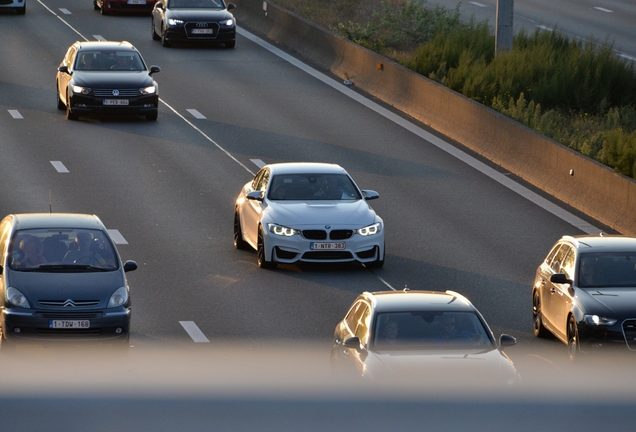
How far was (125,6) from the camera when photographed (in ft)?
154

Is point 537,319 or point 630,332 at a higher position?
point 630,332

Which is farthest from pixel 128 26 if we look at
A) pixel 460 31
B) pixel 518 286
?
pixel 518 286

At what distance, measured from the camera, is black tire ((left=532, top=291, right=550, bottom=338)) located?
48.1 feet

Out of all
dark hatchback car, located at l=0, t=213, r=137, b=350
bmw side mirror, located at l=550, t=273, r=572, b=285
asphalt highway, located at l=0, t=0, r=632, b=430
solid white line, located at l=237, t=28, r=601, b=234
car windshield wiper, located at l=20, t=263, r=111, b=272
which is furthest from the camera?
solid white line, located at l=237, t=28, r=601, b=234

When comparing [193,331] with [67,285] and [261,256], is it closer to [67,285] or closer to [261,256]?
[67,285]

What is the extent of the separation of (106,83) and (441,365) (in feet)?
65.7

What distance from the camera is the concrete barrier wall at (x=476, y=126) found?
70.3 feet

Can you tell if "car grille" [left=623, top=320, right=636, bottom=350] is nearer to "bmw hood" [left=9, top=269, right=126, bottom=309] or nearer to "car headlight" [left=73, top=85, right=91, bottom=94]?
"bmw hood" [left=9, top=269, right=126, bottom=309]

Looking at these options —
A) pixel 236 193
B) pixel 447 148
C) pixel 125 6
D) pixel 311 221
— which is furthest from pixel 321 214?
pixel 125 6

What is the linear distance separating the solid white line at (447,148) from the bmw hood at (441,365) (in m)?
10.4

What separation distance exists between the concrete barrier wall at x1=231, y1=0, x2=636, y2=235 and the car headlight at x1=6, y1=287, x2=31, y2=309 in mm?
10811

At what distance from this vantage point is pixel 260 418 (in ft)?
12.4

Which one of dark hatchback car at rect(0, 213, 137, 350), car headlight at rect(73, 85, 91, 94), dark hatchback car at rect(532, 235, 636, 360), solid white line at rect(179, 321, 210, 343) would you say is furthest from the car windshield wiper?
car headlight at rect(73, 85, 91, 94)

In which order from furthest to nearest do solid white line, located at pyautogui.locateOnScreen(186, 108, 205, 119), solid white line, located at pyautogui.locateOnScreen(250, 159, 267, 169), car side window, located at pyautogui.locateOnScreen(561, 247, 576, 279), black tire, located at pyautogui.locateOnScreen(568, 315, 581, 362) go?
solid white line, located at pyautogui.locateOnScreen(186, 108, 205, 119) < solid white line, located at pyautogui.locateOnScreen(250, 159, 267, 169) < car side window, located at pyautogui.locateOnScreen(561, 247, 576, 279) < black tire, located at pyautogui.locateOnScreen(568, 315, 581, 362)
